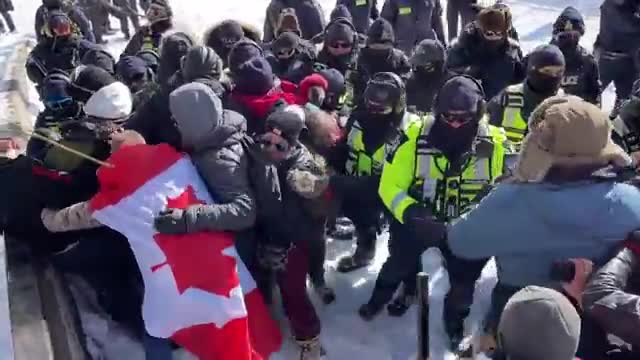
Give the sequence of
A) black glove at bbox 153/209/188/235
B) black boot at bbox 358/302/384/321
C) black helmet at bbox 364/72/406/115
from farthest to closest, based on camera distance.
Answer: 1. black boot at bbox 358/302/384/321
2. black helmet at bbox 364/72/406/115
3. black glove at bbox 153/209/188/235

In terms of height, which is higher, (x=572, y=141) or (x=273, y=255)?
(x=572, y=141)

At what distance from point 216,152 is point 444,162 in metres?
1.20

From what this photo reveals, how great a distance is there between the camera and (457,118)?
396 centimetres

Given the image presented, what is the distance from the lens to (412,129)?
4.14 m

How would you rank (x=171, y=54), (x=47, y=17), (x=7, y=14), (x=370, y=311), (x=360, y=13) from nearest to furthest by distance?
(x=370, y=311)
(x=171, y=54)
(x=47, y=17)
(x=360, y=13)
(x=7, y=14)

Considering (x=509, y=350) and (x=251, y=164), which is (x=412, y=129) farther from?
(x=509, y=350)

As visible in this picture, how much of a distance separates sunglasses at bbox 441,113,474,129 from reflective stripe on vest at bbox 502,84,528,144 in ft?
3.50

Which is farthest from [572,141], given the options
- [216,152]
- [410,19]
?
[410,19]

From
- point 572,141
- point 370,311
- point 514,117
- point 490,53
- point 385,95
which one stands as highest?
point 572,141

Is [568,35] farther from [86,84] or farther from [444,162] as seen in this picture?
[86,84]

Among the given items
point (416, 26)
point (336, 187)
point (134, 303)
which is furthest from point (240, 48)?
point (416, 26)

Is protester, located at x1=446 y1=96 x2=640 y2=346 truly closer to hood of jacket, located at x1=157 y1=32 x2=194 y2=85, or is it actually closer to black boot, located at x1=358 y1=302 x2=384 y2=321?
black boot, located at x1=358 y1=302 x2=384 y2=321

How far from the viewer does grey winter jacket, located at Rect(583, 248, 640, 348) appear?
262cm

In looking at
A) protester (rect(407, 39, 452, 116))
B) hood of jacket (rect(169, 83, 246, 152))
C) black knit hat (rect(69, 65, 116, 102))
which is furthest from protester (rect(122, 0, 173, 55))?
hood of jacket (rect(169, 83, 246, 152))
